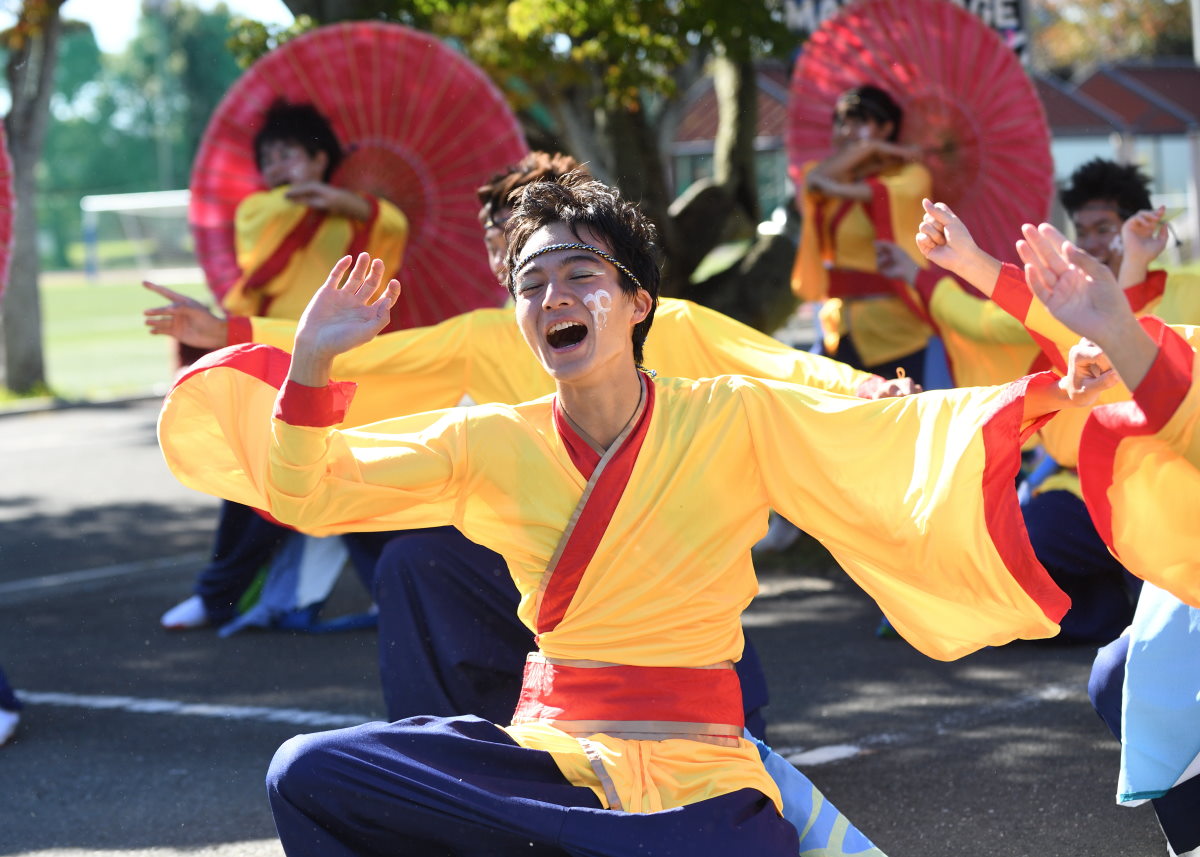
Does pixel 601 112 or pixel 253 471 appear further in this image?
pixel 601 112

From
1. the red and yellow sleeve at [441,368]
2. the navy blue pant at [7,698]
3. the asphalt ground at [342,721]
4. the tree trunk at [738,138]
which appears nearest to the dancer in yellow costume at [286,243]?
the asphalt ground at [342,721]

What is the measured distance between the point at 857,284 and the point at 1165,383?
4.46m

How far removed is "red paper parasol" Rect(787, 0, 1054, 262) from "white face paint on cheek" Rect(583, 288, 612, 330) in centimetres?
381

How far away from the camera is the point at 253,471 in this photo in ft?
10.1

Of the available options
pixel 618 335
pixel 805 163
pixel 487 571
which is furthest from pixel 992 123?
pixel 618 335

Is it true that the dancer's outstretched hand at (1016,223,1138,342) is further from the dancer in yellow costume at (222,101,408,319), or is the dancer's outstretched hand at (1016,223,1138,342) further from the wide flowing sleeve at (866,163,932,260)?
the wide flowing sleeve at (866,163,932,260)

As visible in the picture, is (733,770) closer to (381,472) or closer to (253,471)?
(381,472)

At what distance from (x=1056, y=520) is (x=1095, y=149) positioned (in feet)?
115

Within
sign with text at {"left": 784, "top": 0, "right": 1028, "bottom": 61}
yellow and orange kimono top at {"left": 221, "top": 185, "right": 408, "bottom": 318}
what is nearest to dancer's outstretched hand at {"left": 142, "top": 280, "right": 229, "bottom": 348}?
yellow and orange kimono top at {"left": 221, "top": 185, "right": 408, "bottom": 318}

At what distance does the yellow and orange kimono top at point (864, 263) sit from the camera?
21.4 ft

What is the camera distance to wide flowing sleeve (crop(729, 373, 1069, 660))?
2859 mm

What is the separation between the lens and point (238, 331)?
14.0 ft

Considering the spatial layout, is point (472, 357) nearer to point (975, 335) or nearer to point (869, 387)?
point (869, 387)

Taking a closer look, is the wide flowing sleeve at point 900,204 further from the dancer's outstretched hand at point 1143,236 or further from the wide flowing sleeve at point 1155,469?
the wide flowing sleeve at point 1155,469
